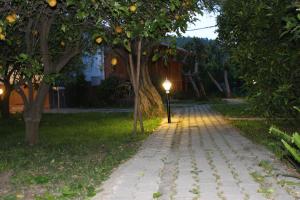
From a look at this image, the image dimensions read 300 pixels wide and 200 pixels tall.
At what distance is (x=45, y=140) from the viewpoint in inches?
569

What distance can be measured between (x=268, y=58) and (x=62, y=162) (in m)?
4.26

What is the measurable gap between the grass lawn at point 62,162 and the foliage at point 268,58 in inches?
112

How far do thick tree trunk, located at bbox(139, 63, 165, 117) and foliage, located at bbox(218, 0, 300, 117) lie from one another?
11.3m

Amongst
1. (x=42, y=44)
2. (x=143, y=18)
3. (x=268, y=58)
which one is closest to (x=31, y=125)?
(x=42, y=44)

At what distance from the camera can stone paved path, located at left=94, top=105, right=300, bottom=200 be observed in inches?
256

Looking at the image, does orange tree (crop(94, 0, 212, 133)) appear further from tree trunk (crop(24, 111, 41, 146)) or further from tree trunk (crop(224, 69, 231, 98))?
tree trunk (crop(224, 69, 231, 98))

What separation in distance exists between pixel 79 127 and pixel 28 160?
29.8ft

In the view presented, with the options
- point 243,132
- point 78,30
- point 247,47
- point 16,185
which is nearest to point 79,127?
point 243,132

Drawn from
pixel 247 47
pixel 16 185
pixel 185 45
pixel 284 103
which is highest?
pixel 185 45

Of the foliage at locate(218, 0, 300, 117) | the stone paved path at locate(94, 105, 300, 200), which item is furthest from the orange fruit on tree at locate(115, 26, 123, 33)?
the foliage at locate(218, 0, 300, 117)

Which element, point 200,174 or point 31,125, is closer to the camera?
point 200,174

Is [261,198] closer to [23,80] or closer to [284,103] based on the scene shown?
[284,103]

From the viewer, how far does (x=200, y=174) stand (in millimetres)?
7820

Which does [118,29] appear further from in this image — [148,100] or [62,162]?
[148,100]
